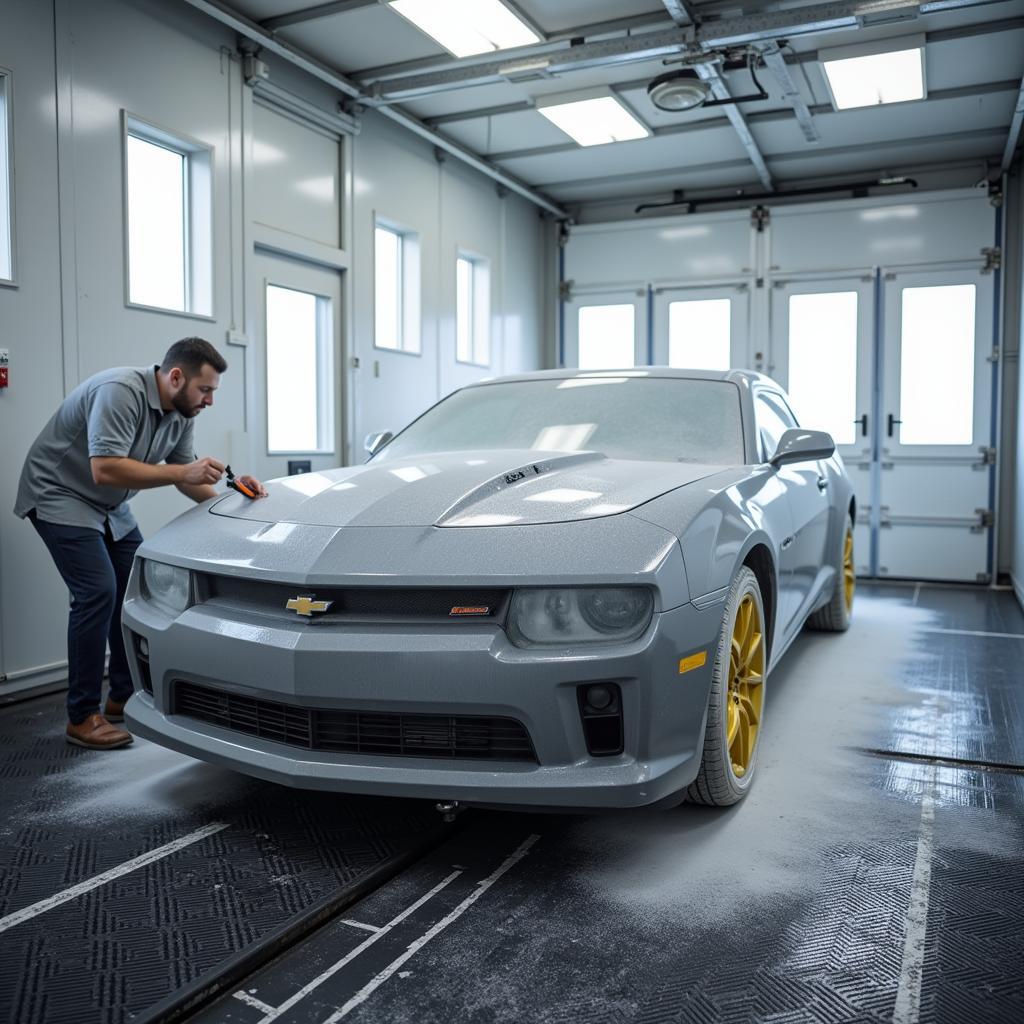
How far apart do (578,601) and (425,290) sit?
18.7 ft

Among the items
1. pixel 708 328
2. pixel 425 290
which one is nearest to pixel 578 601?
pixel 425 290

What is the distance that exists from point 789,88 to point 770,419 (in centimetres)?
362

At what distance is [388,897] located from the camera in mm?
2129

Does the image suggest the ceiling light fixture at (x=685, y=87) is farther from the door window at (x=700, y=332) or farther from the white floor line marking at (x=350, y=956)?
the white floor line marking at (x=350, y=956)

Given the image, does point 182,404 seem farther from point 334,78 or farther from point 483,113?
point 483,113

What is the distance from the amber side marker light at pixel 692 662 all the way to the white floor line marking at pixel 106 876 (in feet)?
4.35

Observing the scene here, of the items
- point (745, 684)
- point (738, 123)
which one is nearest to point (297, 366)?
point (738, 123)

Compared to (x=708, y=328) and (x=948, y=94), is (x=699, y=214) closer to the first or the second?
(x=708, y=328)

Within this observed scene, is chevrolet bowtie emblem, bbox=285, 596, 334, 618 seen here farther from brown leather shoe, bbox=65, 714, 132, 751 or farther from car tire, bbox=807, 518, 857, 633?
car tire, bbox=807, 518, 857, 633

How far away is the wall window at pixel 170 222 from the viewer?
4.83 meters

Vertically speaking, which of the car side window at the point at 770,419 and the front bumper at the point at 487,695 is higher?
the car side window at the point at 770,419

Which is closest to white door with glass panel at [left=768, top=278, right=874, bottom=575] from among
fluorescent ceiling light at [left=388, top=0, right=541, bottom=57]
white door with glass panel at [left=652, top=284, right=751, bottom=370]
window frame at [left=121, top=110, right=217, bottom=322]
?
white door with glass panel at [left=652, top=284, right=751, bottom=370]

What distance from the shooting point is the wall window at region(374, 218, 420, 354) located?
716 centimetres

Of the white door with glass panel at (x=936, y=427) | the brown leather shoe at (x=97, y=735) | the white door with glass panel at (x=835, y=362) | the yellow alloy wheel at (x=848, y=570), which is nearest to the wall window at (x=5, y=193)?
the brown leather shoe at (x=97, y=735)
